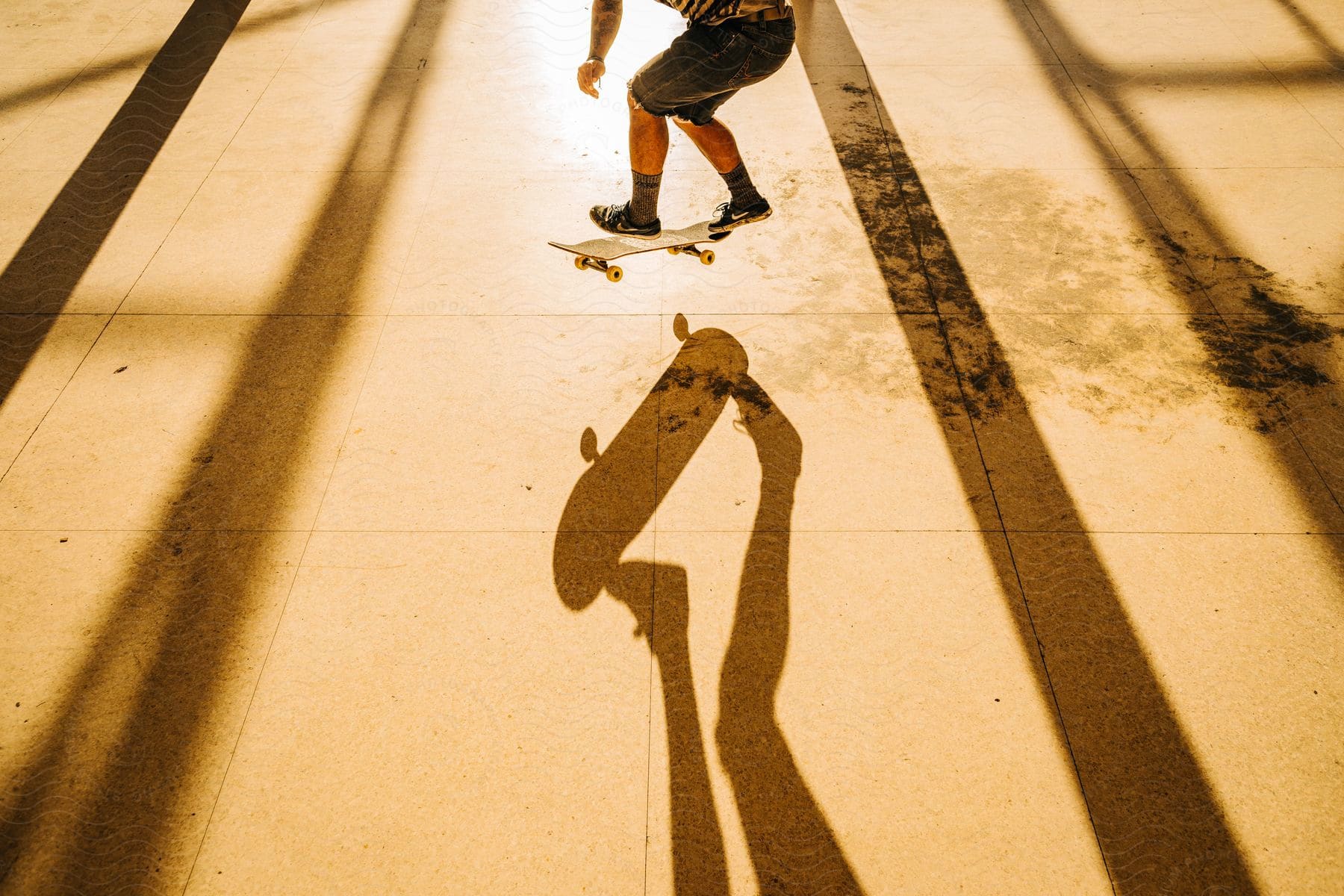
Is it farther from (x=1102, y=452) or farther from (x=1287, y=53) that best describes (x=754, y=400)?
(x=1287, y=53)

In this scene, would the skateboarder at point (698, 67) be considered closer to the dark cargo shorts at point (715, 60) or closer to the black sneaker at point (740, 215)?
the dark cargo shorts at point (715, 60)

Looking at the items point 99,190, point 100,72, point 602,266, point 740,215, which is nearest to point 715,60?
point 740,215

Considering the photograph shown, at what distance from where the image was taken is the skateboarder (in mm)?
2102

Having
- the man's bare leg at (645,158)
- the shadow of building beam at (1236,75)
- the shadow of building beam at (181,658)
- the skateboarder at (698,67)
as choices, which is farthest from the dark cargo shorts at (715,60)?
the shadow of building beam at (1236,75)

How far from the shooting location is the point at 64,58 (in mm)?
3953

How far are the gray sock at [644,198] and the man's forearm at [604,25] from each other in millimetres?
420

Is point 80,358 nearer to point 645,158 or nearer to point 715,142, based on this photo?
point 645,158

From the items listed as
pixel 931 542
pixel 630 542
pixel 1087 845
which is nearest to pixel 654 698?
pixel 630 542

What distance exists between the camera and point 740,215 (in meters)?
2.67

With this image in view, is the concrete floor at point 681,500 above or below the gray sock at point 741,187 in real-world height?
below

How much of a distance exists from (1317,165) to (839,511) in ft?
10.2

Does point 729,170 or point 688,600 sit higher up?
point 729,170

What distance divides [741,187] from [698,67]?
0.57 m

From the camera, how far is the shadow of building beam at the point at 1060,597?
1.61 metres
